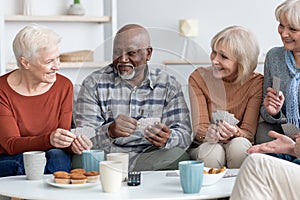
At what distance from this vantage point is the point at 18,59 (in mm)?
3051

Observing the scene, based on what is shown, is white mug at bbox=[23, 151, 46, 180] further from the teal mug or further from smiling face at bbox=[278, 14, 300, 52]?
smiling face at bbox=[278, 14, 300, 52]

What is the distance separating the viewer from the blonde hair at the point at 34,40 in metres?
2.98

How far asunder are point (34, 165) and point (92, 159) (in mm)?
207

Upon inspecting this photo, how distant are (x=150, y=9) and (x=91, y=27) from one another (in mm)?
1110

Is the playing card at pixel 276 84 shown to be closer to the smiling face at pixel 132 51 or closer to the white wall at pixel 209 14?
the smiling face at pixel 132 51

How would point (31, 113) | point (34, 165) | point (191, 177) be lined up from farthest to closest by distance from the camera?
point (31, 113)
point (34, 165)
point (191, 177)

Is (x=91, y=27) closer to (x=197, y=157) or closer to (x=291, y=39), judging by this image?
(x=291, y=39)

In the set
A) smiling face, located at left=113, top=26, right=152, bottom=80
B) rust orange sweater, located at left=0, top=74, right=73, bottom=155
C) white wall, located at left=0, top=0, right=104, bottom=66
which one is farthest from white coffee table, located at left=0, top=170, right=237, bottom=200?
white wall, located at left=0, top=0, right=104, bottom=66

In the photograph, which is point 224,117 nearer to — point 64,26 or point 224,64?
point 224,64

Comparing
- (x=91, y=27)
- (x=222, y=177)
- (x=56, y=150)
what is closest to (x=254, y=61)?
(x=222, y=177)

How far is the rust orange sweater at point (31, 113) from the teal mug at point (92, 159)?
0.50 metres

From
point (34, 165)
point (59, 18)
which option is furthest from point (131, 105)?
point (59, 18)

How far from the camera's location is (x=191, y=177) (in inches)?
85.3

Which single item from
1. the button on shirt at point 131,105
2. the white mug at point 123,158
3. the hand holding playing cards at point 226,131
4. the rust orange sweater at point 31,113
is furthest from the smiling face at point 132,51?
the rust orange sweater at point 31,113
